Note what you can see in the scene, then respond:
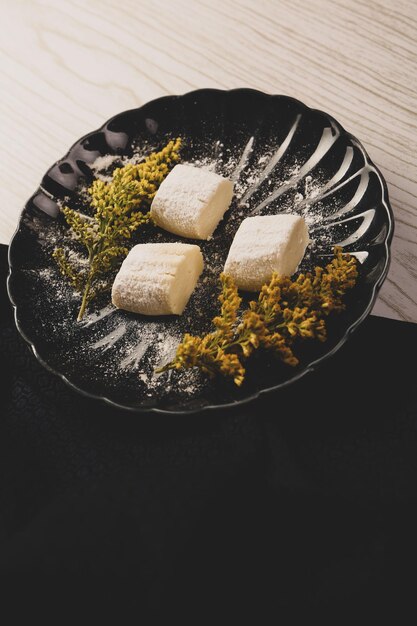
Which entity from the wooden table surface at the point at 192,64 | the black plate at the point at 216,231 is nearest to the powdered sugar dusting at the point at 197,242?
the black plate at the point at 216,231

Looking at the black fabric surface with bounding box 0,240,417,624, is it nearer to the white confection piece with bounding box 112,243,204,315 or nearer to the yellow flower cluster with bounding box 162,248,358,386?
the yellow flower cluster with bounding box 162,248,358,386

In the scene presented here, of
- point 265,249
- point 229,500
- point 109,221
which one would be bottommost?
point 229,500

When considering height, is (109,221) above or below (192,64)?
below

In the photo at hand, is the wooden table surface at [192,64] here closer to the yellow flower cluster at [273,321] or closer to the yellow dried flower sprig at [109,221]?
the yellow dried flower sprig at [109,221]

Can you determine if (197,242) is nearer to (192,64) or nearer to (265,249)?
(265,249)

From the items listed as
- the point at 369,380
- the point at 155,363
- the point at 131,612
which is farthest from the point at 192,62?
the point at 131,612

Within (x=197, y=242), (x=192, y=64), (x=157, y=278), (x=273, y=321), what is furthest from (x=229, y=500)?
(x=192, y=64)
